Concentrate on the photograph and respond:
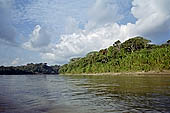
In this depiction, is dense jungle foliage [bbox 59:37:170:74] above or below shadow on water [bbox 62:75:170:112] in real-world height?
above

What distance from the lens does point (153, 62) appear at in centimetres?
8806

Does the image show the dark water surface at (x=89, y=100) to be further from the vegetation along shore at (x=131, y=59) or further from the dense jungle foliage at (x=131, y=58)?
the dense jungle foliage at (x=131, y=58)

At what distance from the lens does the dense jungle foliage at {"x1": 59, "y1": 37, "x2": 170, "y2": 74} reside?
86.9 meters

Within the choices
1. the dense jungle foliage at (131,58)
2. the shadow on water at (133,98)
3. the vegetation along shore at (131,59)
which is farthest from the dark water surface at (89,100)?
the dense jungle foliage at (131,58)

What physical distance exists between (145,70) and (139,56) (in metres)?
10.6

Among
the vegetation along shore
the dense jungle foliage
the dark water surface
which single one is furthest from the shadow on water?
the dense jungle foliage

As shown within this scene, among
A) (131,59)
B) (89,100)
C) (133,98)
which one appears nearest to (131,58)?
(131,59)

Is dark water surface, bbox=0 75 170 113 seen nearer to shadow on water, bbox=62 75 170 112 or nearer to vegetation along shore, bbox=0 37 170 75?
shadow on water, bbox=62 75 170 112

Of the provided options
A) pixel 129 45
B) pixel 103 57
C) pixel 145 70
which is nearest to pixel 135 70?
pixel 145 70

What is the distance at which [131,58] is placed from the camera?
105250 mm

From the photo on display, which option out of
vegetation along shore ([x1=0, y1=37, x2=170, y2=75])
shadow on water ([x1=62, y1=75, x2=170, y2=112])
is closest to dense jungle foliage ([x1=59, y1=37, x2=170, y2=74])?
vegetation along shore ([x1=0, y1=37, x2=170, y2=75])

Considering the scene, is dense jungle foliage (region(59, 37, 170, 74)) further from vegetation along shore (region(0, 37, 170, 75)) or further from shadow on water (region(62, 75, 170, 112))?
shadow on water (region(62, 75, 170, 112))

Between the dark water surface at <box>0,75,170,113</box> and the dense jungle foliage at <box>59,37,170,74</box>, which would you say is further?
the dense jungle foliage at <box>59,37,170,74</box>

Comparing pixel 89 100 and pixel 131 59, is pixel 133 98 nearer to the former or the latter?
pixel 89 100
